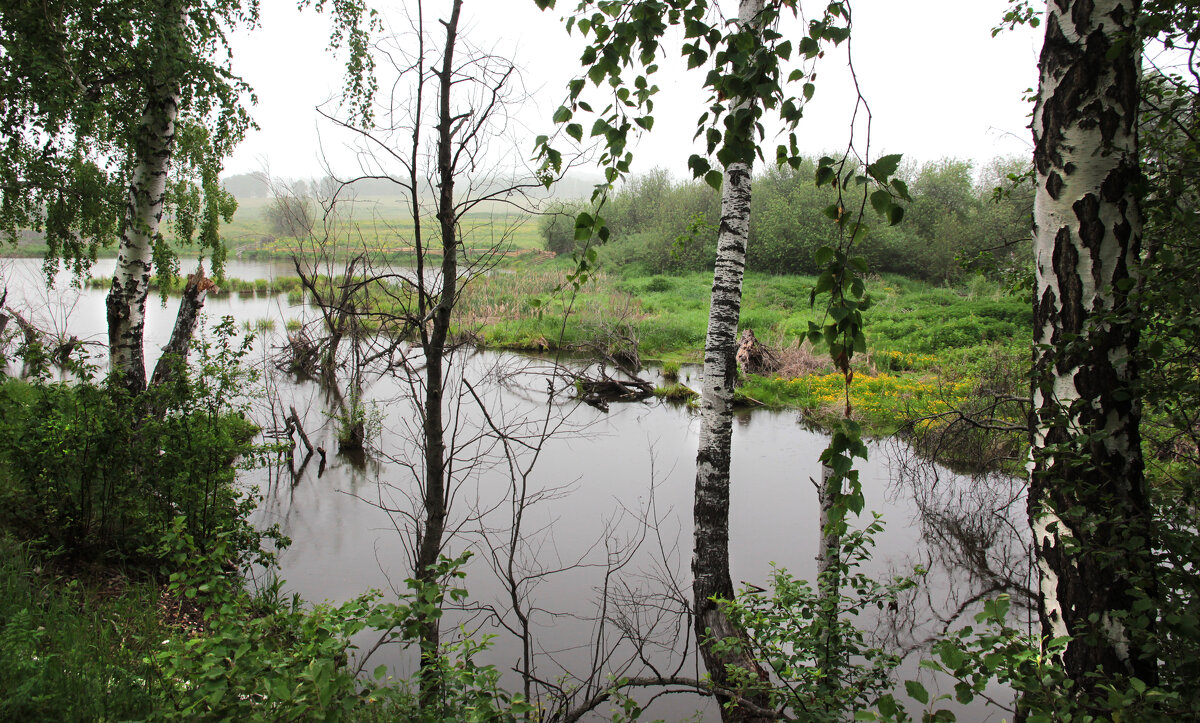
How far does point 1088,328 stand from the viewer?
1.78 meters

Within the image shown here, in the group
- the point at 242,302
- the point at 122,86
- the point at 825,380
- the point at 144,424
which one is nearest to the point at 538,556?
the point at 144,424

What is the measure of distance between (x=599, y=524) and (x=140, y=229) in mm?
5428

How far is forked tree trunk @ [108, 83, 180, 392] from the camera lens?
5.55m

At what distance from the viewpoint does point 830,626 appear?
285 cm

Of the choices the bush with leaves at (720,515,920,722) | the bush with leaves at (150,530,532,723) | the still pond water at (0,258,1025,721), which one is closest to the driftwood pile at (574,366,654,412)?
the still pond water at (0,258,1025,721)

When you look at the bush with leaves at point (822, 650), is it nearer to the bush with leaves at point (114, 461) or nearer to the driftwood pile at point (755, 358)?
the bush with leaves at point (114, 461)

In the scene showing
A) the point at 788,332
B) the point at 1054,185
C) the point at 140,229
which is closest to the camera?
the point at 1054,185

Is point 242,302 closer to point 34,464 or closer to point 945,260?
point 34,464

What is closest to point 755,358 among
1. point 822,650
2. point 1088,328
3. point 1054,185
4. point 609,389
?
point 609,389

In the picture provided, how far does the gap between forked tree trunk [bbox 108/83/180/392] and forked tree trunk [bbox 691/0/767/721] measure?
16.3 ft

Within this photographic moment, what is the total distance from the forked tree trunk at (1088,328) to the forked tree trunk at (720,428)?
2.22 metres

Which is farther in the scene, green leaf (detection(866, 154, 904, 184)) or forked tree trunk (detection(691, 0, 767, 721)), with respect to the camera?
forked tree trunk (detection(691, 0, 767, 721))

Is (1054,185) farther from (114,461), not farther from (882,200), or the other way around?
(114,461)

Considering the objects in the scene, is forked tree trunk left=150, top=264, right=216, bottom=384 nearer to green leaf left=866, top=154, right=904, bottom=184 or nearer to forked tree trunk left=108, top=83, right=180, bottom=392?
forked tree trunk left=108, top=83, right=180, bottom=392
